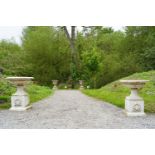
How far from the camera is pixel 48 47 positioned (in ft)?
43.5

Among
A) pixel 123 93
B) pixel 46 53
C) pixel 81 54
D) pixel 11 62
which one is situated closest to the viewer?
pixel 123 93

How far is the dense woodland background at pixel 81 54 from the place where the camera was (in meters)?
12.6

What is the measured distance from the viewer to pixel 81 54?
48.7 ft

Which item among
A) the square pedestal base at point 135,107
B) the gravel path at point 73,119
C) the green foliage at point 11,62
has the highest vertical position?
the green foliage at point 11,62

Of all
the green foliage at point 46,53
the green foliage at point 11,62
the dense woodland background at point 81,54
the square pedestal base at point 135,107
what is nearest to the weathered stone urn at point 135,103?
the square pedestal base at point 135,107

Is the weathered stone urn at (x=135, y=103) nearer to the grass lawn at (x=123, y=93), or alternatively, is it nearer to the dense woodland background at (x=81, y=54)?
the grass lawn at (x=123, y=93)

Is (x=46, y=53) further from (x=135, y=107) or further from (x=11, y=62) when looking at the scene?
(x=135, y=107)

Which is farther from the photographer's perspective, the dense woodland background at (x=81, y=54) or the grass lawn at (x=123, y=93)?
→ the dense woodland background at (x=81, y=54)

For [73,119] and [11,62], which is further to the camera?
[11,62]

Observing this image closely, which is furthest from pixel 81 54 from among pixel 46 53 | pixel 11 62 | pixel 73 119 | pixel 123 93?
pixel 73 119

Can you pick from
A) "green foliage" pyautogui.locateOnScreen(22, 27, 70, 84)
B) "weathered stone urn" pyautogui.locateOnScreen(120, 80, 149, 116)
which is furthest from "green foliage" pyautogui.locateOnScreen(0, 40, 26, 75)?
"weathered stone urn" pyautogui.locateOnScreen(120, 80, 149, 116)

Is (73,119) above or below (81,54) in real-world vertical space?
below

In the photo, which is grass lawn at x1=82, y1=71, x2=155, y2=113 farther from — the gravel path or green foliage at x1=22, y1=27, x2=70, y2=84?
green foliage at x1=22, y1=27, x2=70, y2=84

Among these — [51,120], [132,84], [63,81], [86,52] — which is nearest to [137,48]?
[86,52]
